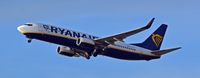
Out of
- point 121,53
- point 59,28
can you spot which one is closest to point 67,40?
point 59,28

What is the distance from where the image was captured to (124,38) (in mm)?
130500

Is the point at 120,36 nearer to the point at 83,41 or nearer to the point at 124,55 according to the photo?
the point at 83,41

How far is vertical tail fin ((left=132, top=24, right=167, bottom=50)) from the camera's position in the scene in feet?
476

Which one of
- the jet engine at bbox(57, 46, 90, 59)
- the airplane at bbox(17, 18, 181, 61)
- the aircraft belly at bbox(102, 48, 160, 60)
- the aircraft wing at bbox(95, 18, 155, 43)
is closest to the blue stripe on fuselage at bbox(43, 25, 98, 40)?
the airplane at bbox(17, 18, 181, 61)

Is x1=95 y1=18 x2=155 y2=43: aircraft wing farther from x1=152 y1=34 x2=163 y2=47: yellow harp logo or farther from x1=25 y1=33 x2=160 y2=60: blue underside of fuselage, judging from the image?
x1=152 y1=34 x2=163 y2=47: yellow harp logo

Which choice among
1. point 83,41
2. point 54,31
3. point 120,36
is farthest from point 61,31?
point 120,36

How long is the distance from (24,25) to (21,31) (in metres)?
1.45

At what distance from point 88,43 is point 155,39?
21211 millimetres

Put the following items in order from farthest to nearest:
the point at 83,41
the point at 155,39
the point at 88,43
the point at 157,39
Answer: the point at 157,39 → the point at 155,39 → the point at 88,43 → the point at 83,41

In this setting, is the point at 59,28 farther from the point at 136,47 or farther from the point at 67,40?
the point at 136,47

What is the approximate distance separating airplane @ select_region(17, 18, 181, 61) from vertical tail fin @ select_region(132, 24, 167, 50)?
1.73 m

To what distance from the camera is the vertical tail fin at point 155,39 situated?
145 m

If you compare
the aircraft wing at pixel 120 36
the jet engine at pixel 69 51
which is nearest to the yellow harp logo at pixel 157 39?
the aircraft wing at pixel 120 36

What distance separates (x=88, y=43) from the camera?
131 metres
